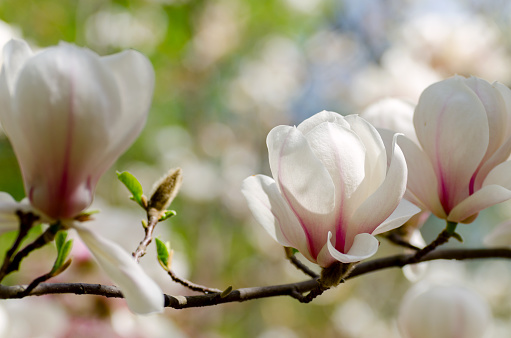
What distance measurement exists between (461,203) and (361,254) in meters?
0.16

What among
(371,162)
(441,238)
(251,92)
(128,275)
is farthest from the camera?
(251,92)

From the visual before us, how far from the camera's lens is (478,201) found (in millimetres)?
578

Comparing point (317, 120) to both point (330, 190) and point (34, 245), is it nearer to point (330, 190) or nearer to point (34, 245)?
point (330, 190)

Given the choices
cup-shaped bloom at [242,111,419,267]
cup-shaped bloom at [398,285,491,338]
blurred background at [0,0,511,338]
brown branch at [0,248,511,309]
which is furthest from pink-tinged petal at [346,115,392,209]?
blurred background at [0,0,511,338]

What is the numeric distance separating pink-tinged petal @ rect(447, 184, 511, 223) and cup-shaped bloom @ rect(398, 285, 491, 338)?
32cm

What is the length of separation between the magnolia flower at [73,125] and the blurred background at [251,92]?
1203mm

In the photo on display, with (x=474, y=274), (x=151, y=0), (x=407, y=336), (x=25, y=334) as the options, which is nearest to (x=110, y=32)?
(x=151, y=0)

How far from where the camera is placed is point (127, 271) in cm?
42

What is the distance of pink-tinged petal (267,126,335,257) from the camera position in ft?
1.65

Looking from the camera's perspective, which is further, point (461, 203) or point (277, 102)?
point (277, 102)

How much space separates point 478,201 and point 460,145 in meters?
0.06

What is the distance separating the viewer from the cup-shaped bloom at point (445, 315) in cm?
90

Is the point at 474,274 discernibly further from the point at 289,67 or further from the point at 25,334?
the point at 25,334

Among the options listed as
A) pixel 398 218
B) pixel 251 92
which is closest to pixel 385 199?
pixel 398 218
